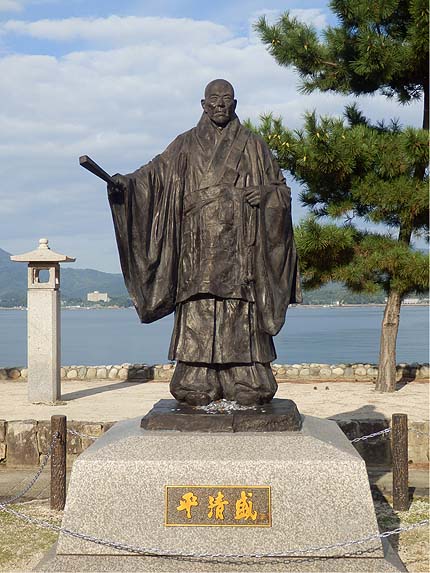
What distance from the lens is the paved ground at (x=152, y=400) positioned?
32.4 ft

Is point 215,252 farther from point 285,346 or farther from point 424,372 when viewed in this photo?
point 285,346

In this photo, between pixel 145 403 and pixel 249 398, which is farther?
pixel 145 403

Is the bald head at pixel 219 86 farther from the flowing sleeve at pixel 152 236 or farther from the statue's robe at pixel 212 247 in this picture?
the flowing sleeve at pixel 152 236

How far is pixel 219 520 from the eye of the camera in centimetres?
401

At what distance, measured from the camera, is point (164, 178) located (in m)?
4.95

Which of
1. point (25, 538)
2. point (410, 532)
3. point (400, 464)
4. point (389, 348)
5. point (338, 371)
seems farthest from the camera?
point (338, 371)

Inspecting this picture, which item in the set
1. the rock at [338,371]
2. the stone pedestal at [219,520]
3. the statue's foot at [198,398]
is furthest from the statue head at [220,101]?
the rock at [338,371]

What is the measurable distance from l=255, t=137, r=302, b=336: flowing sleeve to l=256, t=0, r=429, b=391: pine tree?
637 centimetres

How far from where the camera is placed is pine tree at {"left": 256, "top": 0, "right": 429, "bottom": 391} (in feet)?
36.2

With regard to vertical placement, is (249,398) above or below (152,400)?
above

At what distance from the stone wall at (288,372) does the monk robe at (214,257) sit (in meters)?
9.77

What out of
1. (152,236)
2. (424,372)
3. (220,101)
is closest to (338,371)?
(424,372)

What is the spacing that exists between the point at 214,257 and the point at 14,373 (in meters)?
11.3

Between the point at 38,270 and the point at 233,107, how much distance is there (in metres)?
7.19
